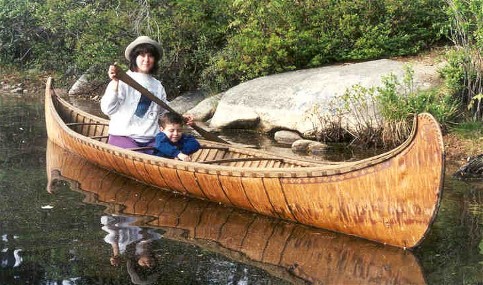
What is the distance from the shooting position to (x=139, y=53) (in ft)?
27.1

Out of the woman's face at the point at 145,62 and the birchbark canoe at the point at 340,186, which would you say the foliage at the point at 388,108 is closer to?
the birchbark canoe at the point at 340,186

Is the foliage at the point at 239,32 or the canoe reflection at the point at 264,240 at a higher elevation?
the foliage at the point at 239,32

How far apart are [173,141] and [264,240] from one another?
6.85 ft

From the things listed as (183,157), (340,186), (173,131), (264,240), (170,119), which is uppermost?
(170,119)

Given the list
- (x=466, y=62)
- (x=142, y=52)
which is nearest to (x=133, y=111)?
(x=142, y=52)

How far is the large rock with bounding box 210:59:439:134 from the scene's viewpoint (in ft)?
37.9

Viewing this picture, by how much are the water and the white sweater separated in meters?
0.67

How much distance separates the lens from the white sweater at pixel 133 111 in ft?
27.3

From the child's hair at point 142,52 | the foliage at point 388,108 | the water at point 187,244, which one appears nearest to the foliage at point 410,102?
the foliage at point 388,108

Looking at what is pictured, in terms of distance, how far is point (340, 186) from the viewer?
19.6 ft

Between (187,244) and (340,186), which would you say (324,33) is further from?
(187,244)

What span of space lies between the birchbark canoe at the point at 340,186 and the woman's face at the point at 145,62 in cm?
98

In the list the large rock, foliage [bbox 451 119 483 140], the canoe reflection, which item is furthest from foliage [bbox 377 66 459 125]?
the canoe reflection

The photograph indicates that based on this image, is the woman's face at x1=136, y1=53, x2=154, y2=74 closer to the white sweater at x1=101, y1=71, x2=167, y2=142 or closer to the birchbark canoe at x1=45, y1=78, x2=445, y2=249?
the white sweater at x1=101, y1=71, x2=167, y2=142
